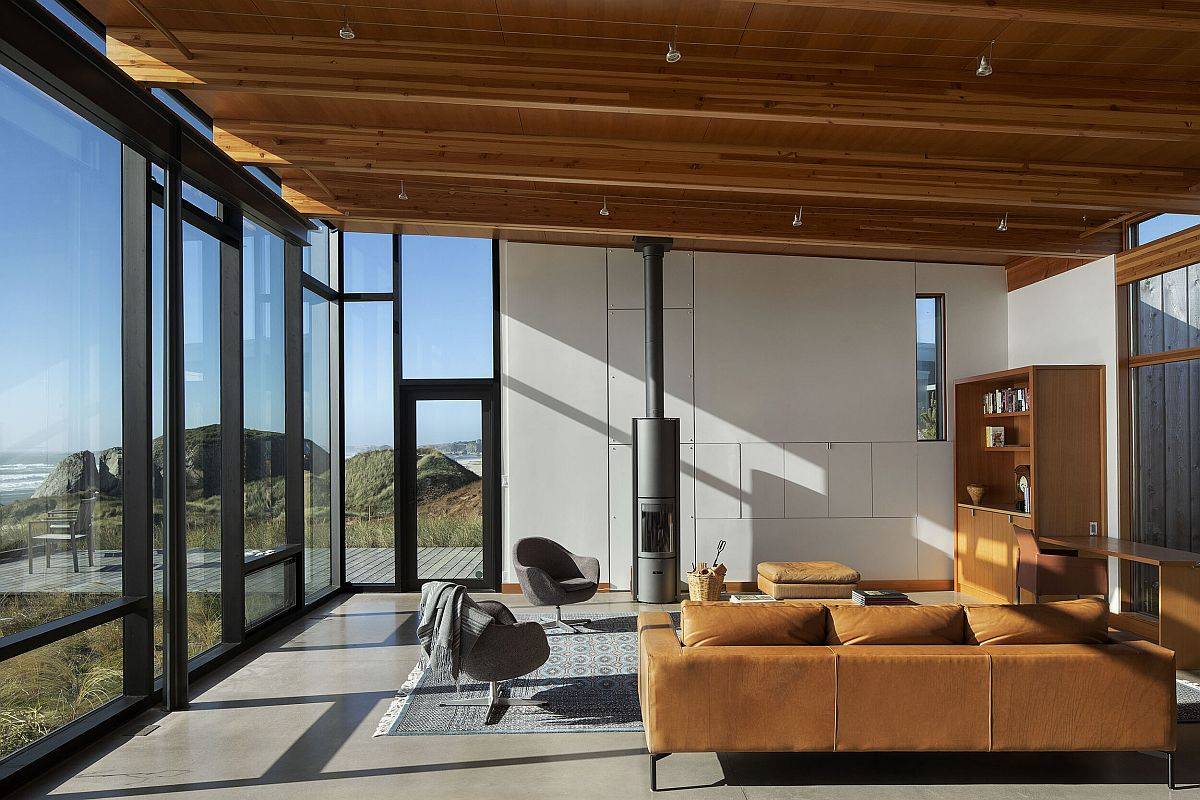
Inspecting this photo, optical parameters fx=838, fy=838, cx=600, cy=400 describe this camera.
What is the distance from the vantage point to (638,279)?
9.18 meters

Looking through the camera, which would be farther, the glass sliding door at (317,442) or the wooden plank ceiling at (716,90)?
the glass sliding door at (317,442)

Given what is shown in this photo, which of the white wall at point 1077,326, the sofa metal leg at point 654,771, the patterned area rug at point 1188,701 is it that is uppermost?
the white wall at point 1077,326

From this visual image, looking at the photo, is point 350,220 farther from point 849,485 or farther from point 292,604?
point 849,485

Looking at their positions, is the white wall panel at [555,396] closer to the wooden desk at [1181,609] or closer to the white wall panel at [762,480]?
the white wall panel at [762,480]

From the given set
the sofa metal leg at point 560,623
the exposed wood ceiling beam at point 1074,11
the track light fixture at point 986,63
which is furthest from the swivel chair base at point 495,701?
the track light fixture at point 986,63

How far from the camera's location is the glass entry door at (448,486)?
9164 mm

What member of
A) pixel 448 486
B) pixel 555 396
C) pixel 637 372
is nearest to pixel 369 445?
pixel 448 486

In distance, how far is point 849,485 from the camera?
30.1ft

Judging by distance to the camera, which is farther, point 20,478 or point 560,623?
point 560,623

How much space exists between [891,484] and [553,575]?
3.98m

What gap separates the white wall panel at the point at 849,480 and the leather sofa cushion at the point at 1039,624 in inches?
198

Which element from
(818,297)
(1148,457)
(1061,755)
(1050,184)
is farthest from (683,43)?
(1148,457)

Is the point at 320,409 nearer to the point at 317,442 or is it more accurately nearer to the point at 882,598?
the point at 317,442

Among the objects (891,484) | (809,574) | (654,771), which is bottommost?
(654,771)
